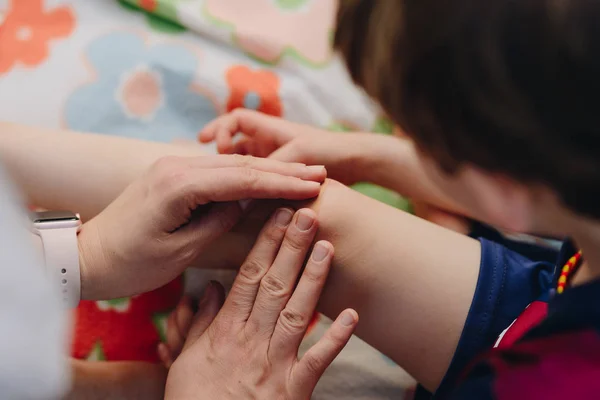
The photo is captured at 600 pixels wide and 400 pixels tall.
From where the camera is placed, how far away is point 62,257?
637 millimetres

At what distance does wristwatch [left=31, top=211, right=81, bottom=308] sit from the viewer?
0.64m

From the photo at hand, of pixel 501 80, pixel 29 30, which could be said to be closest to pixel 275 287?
pixel 501 80

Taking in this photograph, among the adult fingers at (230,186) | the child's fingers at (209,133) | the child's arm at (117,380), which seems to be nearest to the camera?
the adult fingers at (230,186)

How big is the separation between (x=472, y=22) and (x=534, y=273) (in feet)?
1.32

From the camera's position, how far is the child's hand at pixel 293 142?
0.74 metres

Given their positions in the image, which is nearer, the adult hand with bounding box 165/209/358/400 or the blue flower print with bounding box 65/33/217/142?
the adult hand with bounding box 165/209/358/400

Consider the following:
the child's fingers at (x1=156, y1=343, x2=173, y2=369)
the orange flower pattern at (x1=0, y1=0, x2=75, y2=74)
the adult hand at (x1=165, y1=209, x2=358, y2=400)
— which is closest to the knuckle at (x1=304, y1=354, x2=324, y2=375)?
the adult hand at (x1=165, y1=209, x2=358, y2=400)

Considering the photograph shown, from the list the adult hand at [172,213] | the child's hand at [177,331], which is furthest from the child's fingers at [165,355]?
the adult hand at [172,213]

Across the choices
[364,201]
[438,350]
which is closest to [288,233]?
[364,201]

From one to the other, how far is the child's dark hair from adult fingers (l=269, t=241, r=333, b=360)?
23cm

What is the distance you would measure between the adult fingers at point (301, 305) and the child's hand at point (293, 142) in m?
0.17

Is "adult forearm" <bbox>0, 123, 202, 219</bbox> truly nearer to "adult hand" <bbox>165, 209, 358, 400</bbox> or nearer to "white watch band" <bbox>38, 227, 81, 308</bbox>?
"white watch band" <bbox>38, 227, 81, 308</bbox>

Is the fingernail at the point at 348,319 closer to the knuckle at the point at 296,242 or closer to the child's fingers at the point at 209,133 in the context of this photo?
the knuckle at the point at 296,242

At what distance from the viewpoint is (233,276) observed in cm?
77
